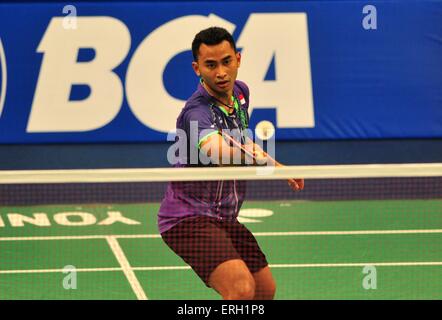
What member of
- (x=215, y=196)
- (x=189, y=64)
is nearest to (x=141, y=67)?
(x=189, y=64)

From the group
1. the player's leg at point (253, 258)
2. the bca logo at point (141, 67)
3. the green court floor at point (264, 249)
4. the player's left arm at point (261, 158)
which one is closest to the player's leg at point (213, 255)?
the player's leg at point (253, 258)

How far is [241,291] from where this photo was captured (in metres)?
5.04

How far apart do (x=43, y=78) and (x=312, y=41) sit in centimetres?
301

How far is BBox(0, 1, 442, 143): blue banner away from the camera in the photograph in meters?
11.0

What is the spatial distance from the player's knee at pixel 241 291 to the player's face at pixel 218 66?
110 cm

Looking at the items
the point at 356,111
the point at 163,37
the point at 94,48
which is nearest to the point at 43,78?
the point at 94,48

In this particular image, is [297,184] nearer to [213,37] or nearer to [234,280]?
[234,280]

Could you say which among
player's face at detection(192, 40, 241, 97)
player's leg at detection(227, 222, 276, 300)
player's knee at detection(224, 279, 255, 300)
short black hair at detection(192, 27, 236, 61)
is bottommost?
player's knee at detection(224, 279, 255, 300)

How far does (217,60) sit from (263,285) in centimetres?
128

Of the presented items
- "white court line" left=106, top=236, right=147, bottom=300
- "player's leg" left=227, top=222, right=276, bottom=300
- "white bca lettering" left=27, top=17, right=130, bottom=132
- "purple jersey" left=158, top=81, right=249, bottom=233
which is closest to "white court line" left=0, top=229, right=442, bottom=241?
"white court line" left=106, top=236, right=147, bottom=300

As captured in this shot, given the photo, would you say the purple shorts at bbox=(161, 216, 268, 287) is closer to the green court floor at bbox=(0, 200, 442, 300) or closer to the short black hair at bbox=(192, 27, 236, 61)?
the short black hair at bbox=(192, 27, 236, 61)

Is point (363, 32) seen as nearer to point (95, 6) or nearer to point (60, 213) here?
point (95, 6)

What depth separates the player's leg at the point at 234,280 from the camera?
16.6ft

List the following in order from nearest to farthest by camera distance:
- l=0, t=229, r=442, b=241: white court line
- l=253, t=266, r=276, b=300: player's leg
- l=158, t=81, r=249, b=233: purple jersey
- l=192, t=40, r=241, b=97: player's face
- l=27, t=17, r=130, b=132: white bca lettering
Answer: l=158, t=81, r=249, b=233: purple jersey < l=192, t=40, r=241, b=97: player's face < l=253, t=266, r=276, b=300: player's leg < l=0, t=229, r=442, b=241: white court line < l=27, t=17, r=130, b=132: white bca lettering
